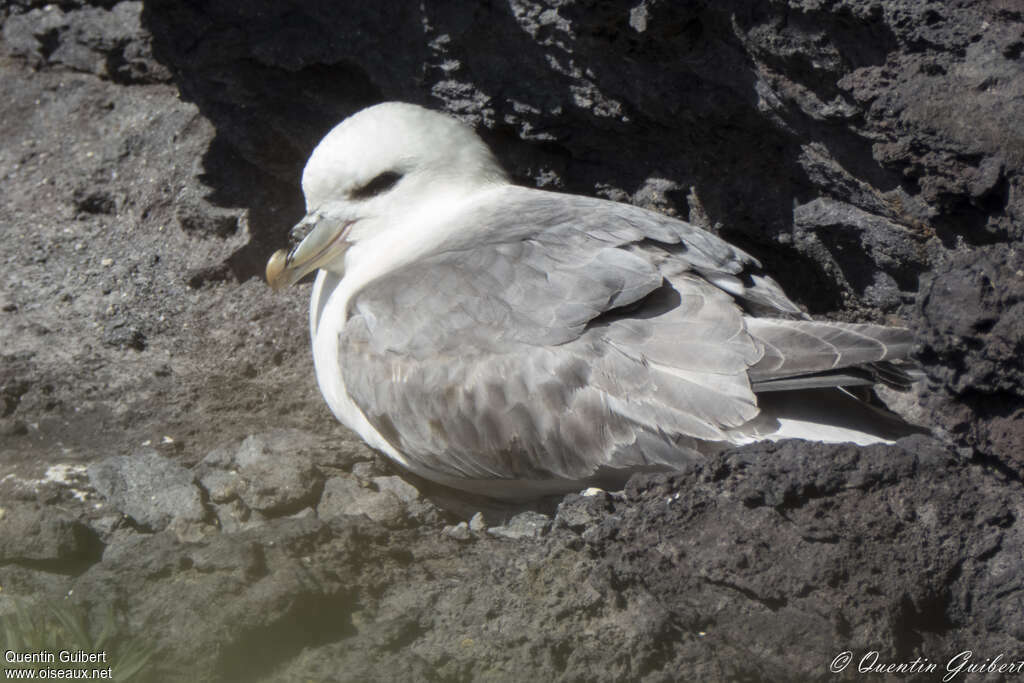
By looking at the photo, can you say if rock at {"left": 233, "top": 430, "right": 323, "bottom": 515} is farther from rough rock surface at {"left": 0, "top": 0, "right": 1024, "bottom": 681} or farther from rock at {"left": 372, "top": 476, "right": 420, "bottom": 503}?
rock at {"left": 372, "top": 476, "right": 420, "bottom": 503}

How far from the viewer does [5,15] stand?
5.43 m

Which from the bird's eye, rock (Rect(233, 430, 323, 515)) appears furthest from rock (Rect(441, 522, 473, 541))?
the bird's eye

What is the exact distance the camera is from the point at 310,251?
3.64 meters

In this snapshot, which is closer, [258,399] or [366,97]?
[258,399]

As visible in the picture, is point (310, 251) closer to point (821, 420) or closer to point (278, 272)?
point (278, 272)

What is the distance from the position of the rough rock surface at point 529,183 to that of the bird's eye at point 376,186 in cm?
50

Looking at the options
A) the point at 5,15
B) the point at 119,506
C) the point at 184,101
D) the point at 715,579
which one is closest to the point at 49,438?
the point at 119,506

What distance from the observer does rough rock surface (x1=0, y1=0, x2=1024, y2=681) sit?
2.48m

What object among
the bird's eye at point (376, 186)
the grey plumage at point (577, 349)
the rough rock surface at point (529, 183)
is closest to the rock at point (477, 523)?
the rough rock surface at point (529, 183)

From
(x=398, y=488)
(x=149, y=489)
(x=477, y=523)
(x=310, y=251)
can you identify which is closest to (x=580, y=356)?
(x=477, y=523)

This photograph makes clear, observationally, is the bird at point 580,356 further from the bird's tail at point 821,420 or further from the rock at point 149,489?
the rock at point 149,489

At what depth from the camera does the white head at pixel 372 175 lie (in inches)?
142

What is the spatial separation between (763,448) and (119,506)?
6.32ft

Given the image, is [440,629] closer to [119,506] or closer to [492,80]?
[119,506]
